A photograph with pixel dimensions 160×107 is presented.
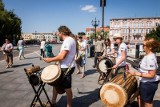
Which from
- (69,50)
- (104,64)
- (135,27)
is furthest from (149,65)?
(135,27)

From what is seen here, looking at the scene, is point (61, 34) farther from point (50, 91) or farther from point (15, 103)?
point (50, 91)

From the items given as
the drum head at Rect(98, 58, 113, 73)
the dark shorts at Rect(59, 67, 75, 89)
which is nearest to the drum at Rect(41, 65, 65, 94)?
the dark shorts at Rect(59, 67, 75, 89)

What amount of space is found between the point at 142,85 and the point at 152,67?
0.42 m

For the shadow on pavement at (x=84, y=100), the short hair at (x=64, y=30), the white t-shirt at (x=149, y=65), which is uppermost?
the short hair at (x=64, y=30)

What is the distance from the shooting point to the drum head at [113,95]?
142 inches

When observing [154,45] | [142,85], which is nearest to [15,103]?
[142,85]

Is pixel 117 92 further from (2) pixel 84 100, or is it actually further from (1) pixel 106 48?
(1) pixel 106 48

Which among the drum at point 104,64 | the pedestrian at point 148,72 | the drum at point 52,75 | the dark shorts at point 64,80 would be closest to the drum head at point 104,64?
the drum at point 104,64

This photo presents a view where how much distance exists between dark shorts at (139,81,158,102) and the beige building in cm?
10067

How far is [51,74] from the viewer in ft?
13.2

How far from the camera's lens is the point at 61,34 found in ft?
A: 14.3

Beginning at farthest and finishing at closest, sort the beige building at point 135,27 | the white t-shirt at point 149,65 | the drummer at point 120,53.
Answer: the beige building at point 135,27
the drummer at point 120,53
the white t-shirt at point 149,65

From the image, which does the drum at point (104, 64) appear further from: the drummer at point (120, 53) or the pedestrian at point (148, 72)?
the pedestrian at point (148, 72)

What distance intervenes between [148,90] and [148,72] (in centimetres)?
35
